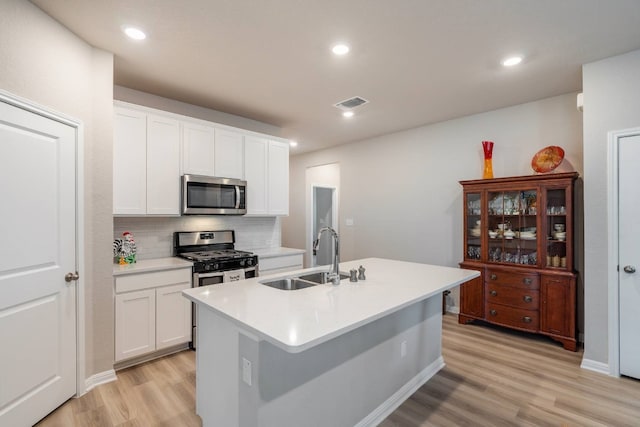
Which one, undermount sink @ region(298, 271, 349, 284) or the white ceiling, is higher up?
the white ceiling

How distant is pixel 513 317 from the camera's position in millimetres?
3488

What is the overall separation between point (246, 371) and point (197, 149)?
2633 millimetres

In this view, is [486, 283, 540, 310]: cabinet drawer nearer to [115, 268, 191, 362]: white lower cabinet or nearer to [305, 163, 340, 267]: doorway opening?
[305, 163, 340, 267]: doorway opening

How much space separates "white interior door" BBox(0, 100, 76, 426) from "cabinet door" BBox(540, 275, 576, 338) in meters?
4.25

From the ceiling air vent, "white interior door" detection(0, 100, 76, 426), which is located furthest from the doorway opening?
"white interior door" detection(0, 100, 76, 426)

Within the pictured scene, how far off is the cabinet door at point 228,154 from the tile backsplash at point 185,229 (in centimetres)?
61

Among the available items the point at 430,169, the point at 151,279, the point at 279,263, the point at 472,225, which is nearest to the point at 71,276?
the point at 151,279

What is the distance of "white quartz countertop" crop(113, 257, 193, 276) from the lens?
2736mm

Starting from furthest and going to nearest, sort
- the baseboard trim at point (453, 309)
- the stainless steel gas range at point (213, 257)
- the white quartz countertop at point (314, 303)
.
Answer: the baseboard trim at point (453, 309) → the stainless steel gas range at point (213, 257) → the white quartz countertop at point (314, 303)

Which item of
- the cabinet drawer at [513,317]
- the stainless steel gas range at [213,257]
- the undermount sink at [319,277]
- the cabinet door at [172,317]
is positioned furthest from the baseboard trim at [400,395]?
the cabinet door at [172,317]

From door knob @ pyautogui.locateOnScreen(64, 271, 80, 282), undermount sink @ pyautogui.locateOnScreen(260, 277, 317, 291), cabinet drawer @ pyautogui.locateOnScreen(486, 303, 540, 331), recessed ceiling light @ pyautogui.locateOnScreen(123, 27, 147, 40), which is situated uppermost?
recessed ceiling light @ pyautogui.locateOnScreen(123, 27, 147, 40)

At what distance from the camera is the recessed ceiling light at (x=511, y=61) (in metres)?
2.66

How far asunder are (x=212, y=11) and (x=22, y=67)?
1.21m

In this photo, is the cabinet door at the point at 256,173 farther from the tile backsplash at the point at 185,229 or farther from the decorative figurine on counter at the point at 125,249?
the decorative figurine on counter at the point at 125,249
